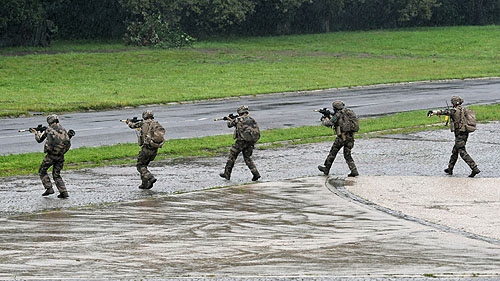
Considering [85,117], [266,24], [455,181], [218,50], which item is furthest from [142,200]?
[266,24]

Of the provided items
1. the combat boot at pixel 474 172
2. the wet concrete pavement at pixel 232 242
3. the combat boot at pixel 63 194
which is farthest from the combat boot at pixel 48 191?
the combat boot at pixel 474 172

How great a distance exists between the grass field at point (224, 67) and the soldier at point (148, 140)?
14.9 metres

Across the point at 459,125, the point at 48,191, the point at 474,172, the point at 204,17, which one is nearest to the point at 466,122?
the point at 459,125

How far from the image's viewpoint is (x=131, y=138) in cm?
2411

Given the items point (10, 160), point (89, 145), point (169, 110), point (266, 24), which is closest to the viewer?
point (10, 160)

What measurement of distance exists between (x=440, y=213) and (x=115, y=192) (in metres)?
6.25

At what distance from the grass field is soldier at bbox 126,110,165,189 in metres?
14.9

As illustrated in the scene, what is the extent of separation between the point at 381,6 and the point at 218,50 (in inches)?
1044

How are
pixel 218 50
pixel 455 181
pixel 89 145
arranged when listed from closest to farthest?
1. pixel 455 181
2. pixel 89 145
3. pixel 218 50

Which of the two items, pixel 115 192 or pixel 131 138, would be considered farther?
pixel 131 138

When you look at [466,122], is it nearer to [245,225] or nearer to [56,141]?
[245,225]

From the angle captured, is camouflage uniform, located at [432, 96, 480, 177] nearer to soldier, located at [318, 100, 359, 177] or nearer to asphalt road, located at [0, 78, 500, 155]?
soldier, located at [318, 100, 359, 177]

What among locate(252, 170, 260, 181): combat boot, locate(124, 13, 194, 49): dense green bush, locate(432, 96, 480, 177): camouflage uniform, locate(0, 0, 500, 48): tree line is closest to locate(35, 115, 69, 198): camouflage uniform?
locate(252, 170, 260, 181): combat boot

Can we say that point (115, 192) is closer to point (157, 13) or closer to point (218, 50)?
point (218, 50)
